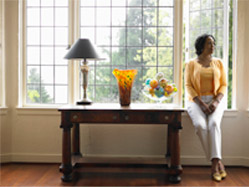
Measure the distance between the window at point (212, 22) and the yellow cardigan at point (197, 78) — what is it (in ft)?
1.09

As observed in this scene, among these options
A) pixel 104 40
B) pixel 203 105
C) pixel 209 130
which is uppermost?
pixel 104 40

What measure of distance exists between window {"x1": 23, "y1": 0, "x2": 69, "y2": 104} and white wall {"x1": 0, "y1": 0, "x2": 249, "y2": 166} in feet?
0.65

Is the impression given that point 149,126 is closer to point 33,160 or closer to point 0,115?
point 33,160

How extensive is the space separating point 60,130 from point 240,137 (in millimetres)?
2493

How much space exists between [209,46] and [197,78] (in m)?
0.45

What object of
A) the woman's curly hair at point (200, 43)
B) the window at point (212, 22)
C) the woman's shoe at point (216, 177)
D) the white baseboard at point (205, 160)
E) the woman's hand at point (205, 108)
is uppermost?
the window at point (212, 22)

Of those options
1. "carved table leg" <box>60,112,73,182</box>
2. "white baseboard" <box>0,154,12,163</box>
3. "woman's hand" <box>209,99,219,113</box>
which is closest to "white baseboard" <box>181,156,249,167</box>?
"woman's hand" <box>209,99,219,113</box>

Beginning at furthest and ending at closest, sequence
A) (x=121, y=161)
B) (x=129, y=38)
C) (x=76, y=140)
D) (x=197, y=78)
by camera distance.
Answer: (x=129, y=38), (x=76, y=140), (x=197, y=78), (x=121, y=161)

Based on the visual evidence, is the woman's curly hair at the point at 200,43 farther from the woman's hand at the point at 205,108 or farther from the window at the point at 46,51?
the window at the point at 46,51

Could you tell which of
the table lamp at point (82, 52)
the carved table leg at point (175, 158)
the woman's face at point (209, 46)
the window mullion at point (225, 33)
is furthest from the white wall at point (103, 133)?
the table lamp at point (82, 52)

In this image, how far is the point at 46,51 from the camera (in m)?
4.27

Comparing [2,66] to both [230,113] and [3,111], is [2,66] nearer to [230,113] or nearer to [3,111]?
[3,111]

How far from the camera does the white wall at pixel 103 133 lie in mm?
4035

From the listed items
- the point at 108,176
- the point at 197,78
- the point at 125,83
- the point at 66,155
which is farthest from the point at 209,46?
the point at 66,155
